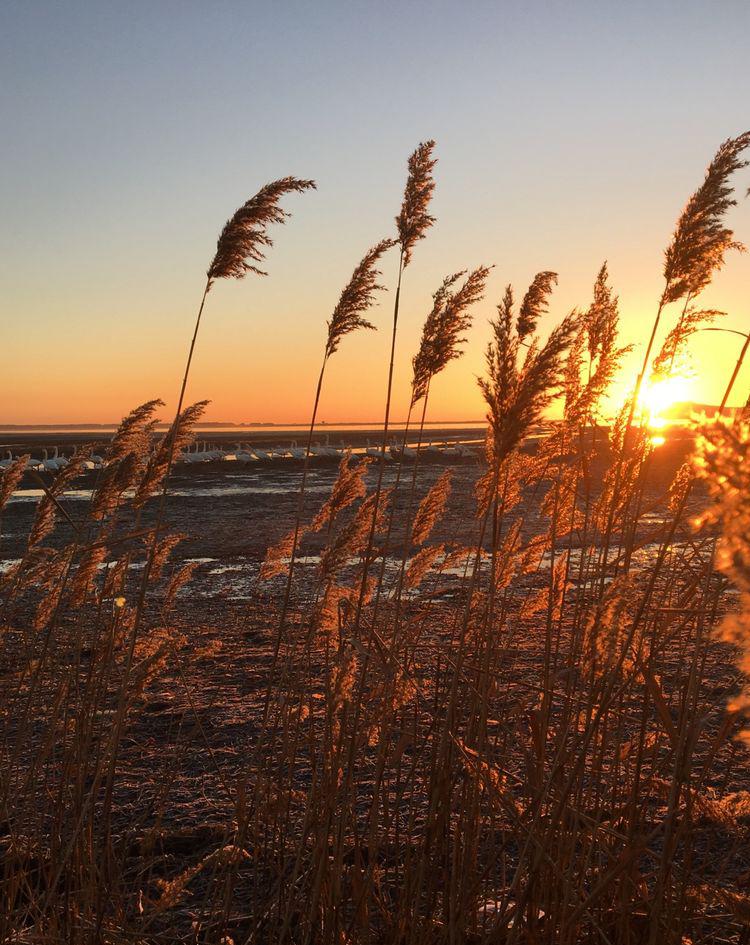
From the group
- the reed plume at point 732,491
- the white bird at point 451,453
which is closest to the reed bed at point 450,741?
the reed plume at point 732,491

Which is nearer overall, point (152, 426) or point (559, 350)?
point (559, 350)

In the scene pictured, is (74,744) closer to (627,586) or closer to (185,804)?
(185,804)

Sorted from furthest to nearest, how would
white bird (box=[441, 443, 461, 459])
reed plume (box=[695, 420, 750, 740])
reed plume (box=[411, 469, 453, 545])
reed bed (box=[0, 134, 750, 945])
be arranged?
white bird (box=[441, 443, 461, 459])
reed plume (box=[411, 469, 453, 545])
reed bed (box=[0, 134, 750, 945])
reed plume (box=[695, 420, 750, 740])

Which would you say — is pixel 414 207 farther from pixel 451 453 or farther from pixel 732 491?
pixel 451 453

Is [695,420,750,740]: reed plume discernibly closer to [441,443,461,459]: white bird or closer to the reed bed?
the reed bed

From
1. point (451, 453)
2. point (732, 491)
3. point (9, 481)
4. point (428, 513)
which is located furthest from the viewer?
point (451, 453)

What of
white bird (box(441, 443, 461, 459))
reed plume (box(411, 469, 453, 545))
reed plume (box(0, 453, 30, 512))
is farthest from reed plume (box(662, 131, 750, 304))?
white bird (box(441, 443, 461, 459))

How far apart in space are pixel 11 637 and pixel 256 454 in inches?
1215

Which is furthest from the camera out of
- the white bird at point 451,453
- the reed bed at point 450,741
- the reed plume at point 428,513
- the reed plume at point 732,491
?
the white bird at point 451,453

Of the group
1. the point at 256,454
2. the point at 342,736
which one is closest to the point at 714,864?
the point at 342,736

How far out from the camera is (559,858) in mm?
2260

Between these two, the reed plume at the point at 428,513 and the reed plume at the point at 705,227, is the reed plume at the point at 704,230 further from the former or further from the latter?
the reed plume at the point at 428,513

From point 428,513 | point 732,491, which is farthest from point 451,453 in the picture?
point 732,491

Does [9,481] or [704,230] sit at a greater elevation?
[704,230]
